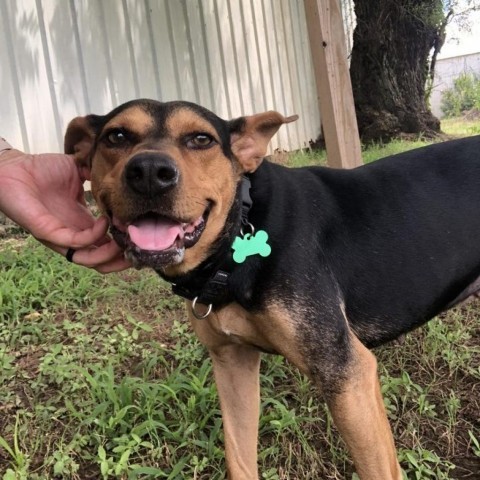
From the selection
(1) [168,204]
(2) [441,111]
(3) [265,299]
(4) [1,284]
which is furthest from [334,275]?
(2) [441,111]

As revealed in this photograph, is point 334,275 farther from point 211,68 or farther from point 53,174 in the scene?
point 211,68

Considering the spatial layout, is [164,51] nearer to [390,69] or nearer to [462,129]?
[390,69]

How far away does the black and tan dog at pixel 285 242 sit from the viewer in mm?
2363

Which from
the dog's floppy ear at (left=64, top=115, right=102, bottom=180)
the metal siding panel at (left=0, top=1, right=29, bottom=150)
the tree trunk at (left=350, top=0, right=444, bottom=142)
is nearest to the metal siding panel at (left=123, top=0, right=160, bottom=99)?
the metal siding panel at (left=0, top=1, right=29, bottom=150)

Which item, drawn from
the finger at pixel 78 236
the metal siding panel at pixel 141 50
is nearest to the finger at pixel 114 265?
the finger at pixel 78 236

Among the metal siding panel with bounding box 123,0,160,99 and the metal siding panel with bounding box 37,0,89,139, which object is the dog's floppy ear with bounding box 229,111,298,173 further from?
the metal siding panel with bounding box 123,0,160,99

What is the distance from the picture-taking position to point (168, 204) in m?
2.24

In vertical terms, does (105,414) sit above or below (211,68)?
below

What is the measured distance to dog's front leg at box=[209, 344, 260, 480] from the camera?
9.23 feet

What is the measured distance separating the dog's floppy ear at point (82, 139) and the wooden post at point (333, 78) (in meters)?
2.39

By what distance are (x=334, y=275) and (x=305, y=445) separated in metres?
0.92

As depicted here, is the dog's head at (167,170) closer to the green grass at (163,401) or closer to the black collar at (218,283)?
the black collar at (218,283)

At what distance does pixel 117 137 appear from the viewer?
2557 millimetres

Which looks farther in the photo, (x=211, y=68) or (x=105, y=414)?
(x=211, y=68)
